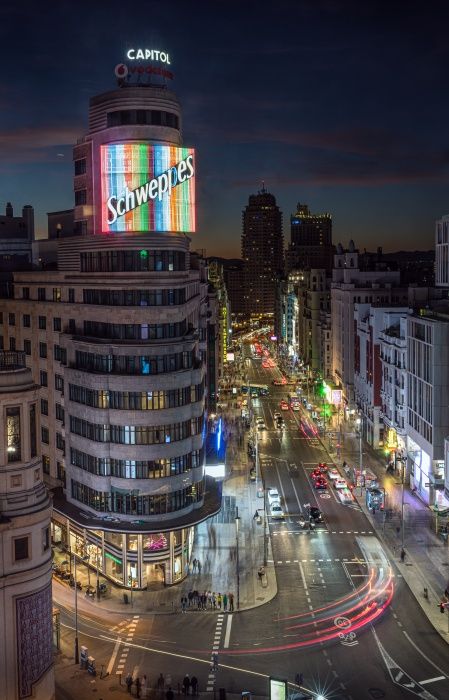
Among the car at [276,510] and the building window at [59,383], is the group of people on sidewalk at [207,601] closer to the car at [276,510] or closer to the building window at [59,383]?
the car at [276,510]

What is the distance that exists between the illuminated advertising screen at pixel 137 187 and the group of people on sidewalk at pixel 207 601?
35.0 meters

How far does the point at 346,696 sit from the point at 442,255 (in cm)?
7134

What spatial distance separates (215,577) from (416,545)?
23.0 meters

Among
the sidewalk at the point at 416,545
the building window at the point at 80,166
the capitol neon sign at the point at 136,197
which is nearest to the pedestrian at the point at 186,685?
the sidewalk at the point at 416,545

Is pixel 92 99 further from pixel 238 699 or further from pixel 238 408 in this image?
pixel 238 408

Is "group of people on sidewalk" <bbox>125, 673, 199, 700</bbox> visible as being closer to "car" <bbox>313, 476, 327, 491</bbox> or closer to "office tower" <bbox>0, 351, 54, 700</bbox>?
"office tower" <bbox>0, 351, 54, 700</bbox>

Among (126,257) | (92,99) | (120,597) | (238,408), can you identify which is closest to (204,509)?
(120,597)

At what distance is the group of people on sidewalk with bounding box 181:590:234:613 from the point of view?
72250mm

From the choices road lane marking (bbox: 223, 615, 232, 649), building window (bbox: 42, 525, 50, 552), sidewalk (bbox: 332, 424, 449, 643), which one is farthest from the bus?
building window (bbox: 42, 525, 50, 552)

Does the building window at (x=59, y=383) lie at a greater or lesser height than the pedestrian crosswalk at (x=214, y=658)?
greater

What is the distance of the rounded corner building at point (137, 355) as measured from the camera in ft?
257

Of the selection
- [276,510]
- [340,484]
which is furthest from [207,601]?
[340,484]

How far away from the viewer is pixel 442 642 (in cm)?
6419

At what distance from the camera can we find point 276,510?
100m
